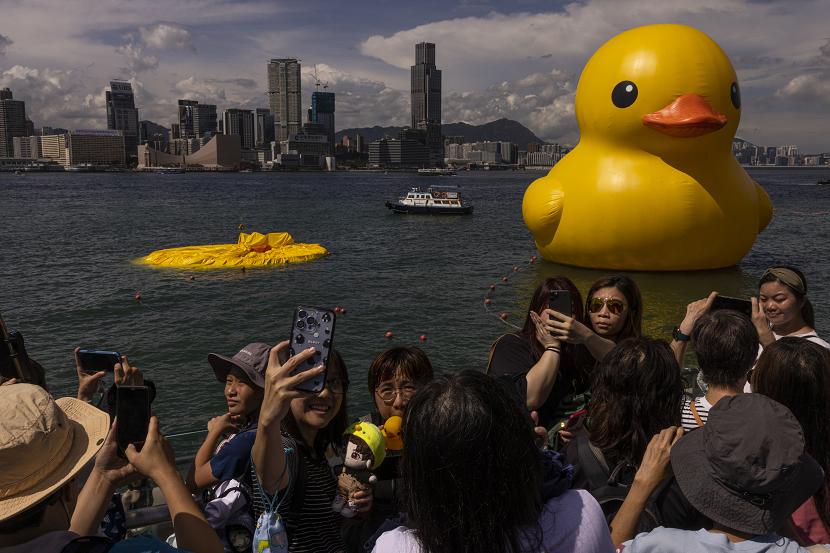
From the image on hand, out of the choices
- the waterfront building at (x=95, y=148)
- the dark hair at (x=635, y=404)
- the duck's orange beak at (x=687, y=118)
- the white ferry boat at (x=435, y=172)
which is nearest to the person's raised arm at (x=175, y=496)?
the dark hair at (x=635, y=404)

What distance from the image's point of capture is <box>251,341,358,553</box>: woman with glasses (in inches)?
92.7

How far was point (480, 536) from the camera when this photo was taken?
179cm

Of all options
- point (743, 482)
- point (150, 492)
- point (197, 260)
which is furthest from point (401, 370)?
point (197, 260)

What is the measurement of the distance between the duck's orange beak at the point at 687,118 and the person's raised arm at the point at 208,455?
13382 mm

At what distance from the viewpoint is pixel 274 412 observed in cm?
234

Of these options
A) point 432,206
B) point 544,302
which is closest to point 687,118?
point 544,302

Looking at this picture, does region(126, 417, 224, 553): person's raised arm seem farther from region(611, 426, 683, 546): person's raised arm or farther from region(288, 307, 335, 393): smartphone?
region(611, 426, 683, 546): person's raised arm

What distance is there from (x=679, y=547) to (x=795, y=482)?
1.36 ft

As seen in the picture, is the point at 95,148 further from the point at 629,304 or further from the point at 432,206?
the point at 629,304

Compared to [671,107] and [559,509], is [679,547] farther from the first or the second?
[671,107]

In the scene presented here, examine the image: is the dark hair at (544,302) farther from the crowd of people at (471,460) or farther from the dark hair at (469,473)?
the dark hair at (469,473)

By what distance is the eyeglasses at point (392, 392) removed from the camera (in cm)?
338

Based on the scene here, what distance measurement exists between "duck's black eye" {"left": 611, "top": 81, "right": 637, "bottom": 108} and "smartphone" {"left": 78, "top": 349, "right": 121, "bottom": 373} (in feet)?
45.7

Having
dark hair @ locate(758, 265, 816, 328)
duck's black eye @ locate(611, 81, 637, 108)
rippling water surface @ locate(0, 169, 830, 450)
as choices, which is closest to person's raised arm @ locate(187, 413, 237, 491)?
dark hair @ locate(758, 265, 816, 328)
